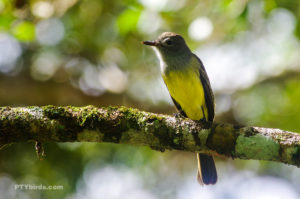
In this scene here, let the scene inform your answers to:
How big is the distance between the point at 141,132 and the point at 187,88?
67.1 inches

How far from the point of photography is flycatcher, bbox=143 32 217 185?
4637 millimetres

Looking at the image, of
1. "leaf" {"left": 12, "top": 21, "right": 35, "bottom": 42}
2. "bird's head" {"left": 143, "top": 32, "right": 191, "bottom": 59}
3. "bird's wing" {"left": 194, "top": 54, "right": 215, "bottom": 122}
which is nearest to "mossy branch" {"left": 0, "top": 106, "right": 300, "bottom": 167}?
"leaf" {"left": 12, "top": 21, "right": 35, "bottom": 42}

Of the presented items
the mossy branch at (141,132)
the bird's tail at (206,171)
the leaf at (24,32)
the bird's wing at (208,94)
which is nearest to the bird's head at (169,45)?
the bird's wing at (208,94)

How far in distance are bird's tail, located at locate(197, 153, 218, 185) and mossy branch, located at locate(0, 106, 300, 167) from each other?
4.73ft

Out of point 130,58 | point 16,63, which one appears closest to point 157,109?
point 130,58

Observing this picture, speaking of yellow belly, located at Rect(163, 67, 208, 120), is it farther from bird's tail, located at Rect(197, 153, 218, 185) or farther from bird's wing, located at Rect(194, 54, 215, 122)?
bird's tail, located at Rect(197, 153, 218, 185)

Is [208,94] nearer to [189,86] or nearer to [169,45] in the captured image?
[189,86]

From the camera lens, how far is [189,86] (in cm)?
468

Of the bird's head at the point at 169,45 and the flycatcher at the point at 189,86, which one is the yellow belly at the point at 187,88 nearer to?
the flycatcher at the point at 189,86

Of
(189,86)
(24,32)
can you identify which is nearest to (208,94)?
(189,86)

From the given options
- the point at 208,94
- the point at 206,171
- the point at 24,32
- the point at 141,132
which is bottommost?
the point at 206,171

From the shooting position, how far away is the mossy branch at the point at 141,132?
292cm

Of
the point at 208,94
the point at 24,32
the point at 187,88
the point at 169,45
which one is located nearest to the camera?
the point at 24,32

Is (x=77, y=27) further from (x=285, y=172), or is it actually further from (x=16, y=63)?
(x=285, y=172)
